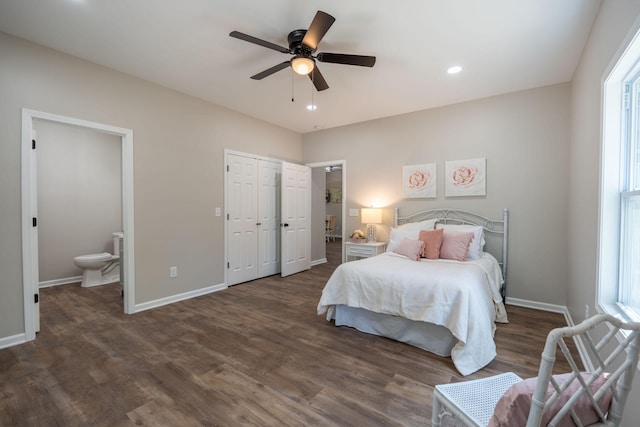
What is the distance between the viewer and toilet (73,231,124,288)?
14.5 ft

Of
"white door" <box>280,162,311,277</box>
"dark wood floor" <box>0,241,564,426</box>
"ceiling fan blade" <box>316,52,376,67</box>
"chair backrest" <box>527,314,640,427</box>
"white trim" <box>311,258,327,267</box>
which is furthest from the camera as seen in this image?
"white trim" <box>311,258,327,267</box>

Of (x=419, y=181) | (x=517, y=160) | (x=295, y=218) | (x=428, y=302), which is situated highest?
(x=517, y=160)

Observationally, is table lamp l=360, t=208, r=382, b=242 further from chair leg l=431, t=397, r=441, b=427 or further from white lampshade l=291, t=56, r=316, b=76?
chair leg l=431, t=397, r=441, b=427

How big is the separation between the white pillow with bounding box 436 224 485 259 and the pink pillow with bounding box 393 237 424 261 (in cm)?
60

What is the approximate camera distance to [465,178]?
402 centimetres

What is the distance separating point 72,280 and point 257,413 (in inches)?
189

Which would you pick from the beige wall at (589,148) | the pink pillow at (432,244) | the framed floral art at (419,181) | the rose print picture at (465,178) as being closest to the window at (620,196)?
the beige wall at (589,148)

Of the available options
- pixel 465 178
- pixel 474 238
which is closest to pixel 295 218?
pixel 465 178

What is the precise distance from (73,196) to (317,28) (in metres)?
5.01

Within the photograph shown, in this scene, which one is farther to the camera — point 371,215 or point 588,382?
point 371,215

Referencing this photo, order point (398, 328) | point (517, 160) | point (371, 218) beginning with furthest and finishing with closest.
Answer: point (371, 218)
point (517, 160)
point (398, 328)

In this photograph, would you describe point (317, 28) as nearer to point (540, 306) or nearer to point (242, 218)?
point (242, 218)

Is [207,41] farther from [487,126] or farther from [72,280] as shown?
[72,280]

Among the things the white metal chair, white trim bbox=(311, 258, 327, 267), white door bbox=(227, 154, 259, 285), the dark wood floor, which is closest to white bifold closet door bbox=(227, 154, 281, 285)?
white door bbox=(227, 154, 259, 285)
